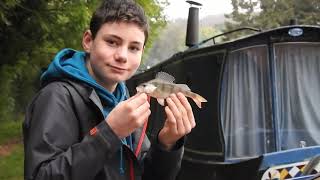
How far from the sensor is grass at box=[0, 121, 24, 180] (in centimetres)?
1138

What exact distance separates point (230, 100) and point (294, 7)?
1483 inches

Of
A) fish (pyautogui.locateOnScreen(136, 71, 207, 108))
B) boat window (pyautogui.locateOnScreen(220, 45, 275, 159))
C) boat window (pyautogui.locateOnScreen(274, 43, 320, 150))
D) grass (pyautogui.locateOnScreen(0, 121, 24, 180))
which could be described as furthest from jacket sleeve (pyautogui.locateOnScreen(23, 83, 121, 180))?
grass (pyautogui.locateOnScreen(0, 121, 24, 180))

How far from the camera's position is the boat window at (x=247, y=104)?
5809 millimetres

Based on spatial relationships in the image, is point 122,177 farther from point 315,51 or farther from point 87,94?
point 315,51

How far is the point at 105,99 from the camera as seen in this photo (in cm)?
249


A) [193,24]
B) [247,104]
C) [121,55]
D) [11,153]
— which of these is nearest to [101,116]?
[121,55]

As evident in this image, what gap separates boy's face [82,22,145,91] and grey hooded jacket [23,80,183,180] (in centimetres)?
13

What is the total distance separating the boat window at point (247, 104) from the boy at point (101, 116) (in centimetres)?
323

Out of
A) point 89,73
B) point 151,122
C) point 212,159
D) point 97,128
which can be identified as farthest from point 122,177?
point 151,122

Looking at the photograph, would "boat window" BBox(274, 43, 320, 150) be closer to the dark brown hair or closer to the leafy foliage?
the dark brown hair

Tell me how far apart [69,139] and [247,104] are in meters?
3.97

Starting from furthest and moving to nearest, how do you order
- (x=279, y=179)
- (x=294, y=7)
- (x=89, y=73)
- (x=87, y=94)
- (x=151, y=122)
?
(x=294, y=7) → (x=151, y=122) → (x=279, y=179) → (x=89, y=73) → (x=87, y=94)

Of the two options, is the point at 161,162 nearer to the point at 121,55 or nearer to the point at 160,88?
the point at 160,88

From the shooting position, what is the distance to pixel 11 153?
14.8 m
